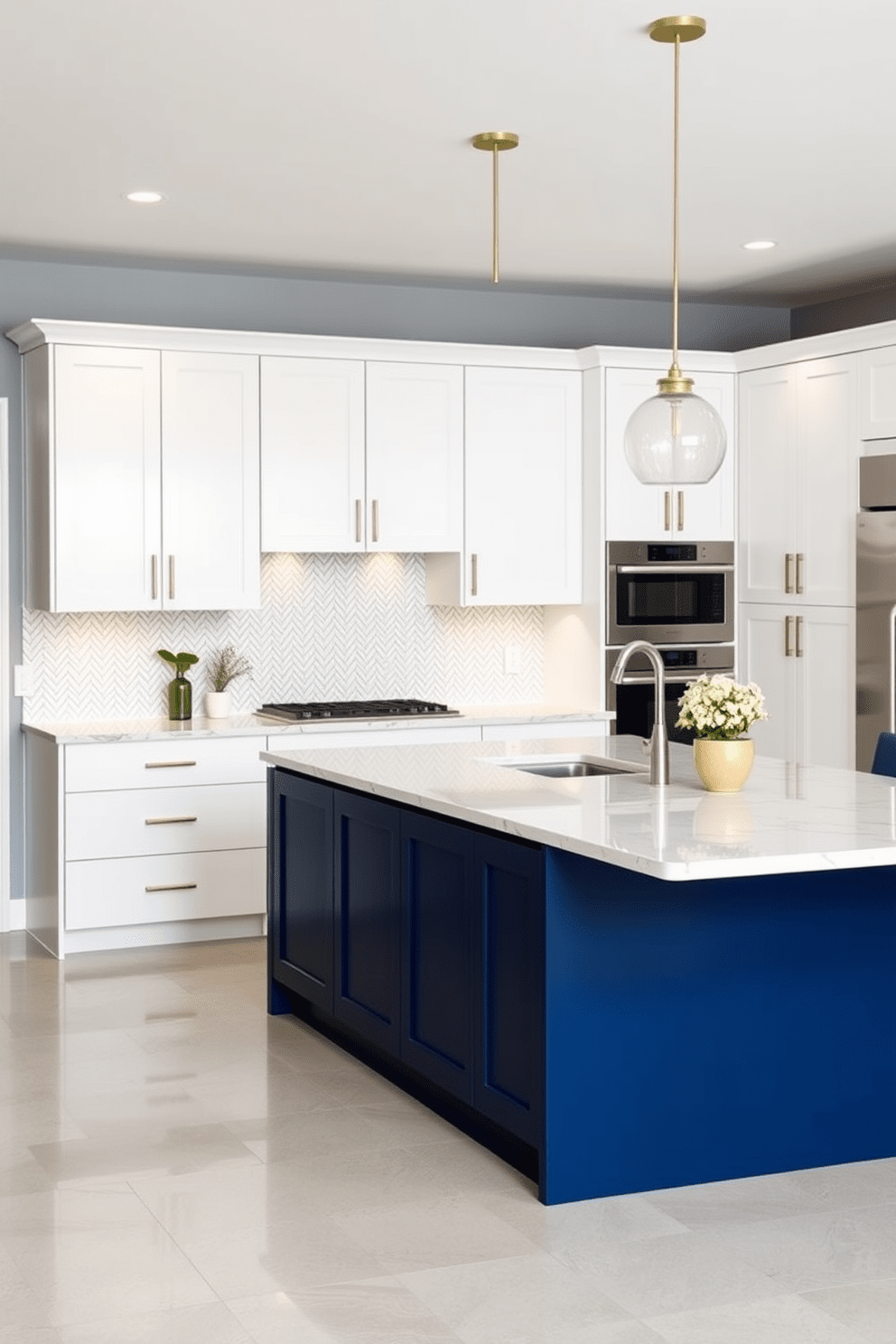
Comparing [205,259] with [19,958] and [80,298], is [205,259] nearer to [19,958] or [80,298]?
[80,298]

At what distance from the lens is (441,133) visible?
4496 mm

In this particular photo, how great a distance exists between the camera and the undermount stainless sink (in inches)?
181

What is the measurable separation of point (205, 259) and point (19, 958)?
8.80 ft

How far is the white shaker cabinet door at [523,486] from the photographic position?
21.5 feet

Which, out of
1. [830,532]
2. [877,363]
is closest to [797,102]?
[877,363]

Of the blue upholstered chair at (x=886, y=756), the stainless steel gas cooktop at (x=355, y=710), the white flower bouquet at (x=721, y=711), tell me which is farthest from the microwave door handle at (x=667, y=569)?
the white flower bouquet at (x=721, y=711)

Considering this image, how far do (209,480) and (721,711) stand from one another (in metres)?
2.84

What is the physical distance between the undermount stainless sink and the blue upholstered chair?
0.71 metres

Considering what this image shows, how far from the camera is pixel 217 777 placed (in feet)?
19.7

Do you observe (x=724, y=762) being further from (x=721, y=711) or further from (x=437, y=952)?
(x=437, y=952)

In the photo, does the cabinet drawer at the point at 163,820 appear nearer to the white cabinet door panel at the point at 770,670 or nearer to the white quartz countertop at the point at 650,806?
the white quartz countertop at the point at 650,806

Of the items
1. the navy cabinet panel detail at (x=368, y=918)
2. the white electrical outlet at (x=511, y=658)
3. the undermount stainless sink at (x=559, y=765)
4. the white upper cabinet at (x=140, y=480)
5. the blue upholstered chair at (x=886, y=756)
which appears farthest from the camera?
the white electrical outlet at (x=511, y=658)

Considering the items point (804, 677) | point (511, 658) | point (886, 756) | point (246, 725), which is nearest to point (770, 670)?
point (804, 677)

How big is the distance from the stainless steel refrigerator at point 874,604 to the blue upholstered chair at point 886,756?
159cm
